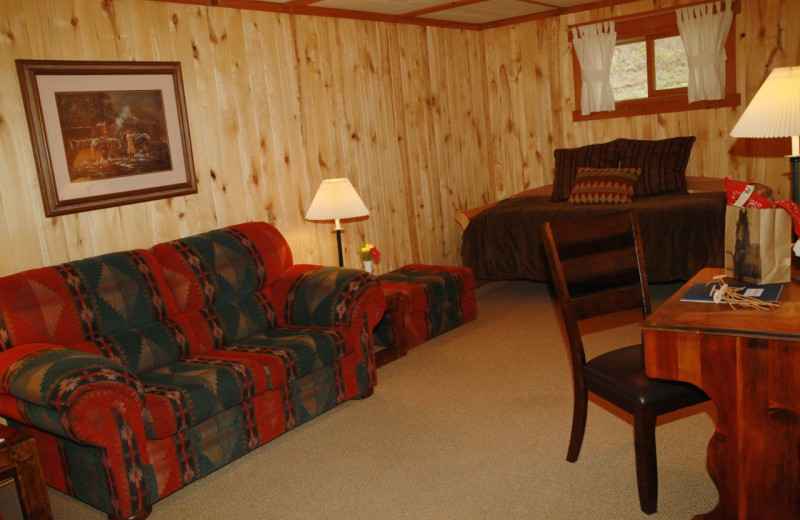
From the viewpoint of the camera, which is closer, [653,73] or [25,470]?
[25,470]

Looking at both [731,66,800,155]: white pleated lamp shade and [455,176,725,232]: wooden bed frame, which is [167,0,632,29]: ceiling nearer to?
[455,176,725,232]: wooden bed frame

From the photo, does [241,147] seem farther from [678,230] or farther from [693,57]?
[693,57]

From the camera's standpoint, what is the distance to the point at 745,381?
6.31 feet

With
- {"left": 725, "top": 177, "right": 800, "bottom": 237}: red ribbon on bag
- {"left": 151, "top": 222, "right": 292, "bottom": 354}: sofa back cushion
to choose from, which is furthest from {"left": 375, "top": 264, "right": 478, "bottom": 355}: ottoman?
{"left": 725, "top": 177, "right": 800, "bottom": 237}: red ribbon on bag

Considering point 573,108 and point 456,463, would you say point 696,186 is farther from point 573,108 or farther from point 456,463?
point 456,463

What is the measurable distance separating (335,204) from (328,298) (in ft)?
2.37

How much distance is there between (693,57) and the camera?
5297 millimetres

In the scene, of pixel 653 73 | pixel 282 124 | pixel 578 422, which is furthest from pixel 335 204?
pixel 653 73

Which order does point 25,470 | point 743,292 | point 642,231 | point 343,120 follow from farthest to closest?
point 343,120, point 642,231, point 25,470, point 743,292

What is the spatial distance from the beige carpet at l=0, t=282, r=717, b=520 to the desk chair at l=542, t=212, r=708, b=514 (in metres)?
0.20

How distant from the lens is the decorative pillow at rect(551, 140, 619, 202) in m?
5.54

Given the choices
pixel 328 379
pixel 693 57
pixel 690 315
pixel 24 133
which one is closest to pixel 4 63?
pixel 24 133

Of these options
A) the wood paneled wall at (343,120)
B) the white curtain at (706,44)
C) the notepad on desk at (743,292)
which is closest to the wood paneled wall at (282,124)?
the wood paneled wall at (343,120)

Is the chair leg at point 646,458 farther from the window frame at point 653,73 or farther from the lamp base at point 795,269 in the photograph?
the window frame at point 653,73
